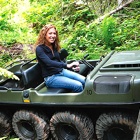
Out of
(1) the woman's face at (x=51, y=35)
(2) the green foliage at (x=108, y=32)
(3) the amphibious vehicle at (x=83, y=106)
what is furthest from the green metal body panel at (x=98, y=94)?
(2) the green foliage at (x=108, y=32)

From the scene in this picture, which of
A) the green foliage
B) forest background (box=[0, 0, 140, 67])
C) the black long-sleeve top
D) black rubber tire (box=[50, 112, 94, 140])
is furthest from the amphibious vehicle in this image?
the green foliage

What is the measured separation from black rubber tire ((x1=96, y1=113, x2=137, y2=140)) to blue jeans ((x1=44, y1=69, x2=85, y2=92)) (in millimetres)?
674

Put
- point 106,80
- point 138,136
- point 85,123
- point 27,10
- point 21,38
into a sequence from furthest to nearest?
1. point 27,10
2. point 21,38
3. point 85,123
4. point 106,80
5. point 138,136

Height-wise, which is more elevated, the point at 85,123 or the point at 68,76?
the point at 68,76

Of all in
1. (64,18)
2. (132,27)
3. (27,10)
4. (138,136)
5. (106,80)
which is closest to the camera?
(138,136)

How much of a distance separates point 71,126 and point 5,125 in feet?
4.27

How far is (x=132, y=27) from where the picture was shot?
8.70 meters

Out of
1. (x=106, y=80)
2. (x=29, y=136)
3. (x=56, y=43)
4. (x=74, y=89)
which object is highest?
(x=56, y=43)

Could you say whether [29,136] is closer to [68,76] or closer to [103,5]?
[68,76]

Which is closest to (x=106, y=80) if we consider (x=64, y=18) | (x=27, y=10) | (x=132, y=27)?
(x=132, y=27)

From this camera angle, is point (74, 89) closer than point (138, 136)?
No

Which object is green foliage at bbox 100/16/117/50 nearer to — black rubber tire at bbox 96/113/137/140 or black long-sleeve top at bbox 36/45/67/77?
black long-sleeve top at bbox 36/45/67/77

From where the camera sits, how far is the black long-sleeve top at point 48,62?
4824mm

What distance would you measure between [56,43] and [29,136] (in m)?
1.70
